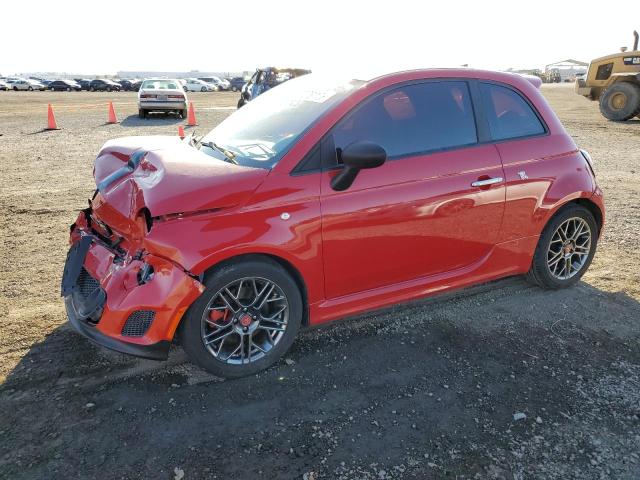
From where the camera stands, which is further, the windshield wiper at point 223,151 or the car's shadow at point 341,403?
the windshield wiper at point 223,151

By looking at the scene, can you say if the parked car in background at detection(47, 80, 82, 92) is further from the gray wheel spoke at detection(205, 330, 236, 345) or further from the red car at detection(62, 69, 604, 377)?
the gray wheel spoke at detection(205, 330, 236, 345)

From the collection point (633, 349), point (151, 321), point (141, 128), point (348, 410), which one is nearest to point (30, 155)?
point (141, 128)

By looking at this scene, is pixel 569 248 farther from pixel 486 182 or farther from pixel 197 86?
pixel 197 86

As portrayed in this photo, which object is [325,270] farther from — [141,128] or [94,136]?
[141,128]

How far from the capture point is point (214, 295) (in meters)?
3.05

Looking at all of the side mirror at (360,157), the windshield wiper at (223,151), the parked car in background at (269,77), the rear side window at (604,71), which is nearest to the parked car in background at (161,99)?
the parked car in background at (269,77)

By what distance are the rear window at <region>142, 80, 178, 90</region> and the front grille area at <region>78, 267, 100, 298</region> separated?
18325 millimetres

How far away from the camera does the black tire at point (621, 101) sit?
1736 centimetres

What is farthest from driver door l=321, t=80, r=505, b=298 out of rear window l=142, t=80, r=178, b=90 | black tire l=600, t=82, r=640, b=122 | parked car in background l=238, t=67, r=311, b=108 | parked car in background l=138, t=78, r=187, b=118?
rear window l=142, t=80, r=178, b=90

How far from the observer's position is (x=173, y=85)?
20.7m

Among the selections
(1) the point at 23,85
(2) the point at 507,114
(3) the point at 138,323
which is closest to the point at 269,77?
(2) the point at 507,114

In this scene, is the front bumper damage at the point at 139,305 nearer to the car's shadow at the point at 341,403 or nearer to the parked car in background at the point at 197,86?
the car's shadow at the point at 341,403

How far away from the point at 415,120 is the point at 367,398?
1.91 m

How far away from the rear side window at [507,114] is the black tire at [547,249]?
2.40ft
